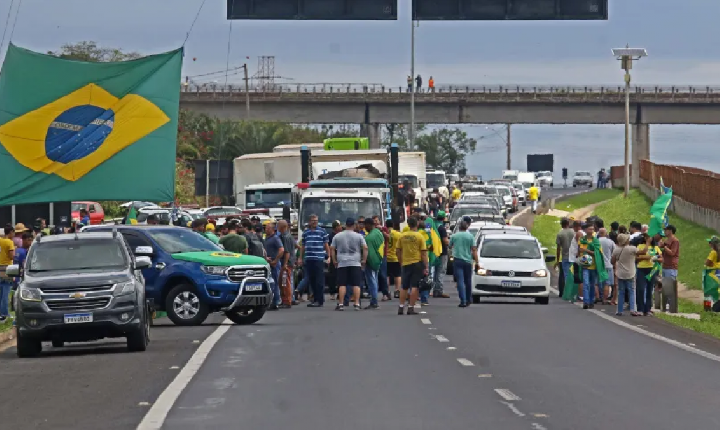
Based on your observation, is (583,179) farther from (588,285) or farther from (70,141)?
(70,141)

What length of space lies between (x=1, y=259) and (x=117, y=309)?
7665 millimetres

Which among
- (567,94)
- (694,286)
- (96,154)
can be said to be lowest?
(694,286)

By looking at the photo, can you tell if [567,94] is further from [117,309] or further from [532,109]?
[117,309]

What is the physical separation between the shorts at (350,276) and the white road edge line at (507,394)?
1415cm

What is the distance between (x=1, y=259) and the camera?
26.8 m

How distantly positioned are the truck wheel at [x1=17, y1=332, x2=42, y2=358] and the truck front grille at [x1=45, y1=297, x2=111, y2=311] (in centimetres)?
61

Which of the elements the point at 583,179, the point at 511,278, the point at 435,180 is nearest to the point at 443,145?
the point at 583,179

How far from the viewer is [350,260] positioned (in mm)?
28891

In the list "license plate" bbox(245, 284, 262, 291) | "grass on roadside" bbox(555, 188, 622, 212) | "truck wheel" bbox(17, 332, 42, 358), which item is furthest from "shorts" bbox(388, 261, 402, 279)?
"grass on roadside" bbox(555, 188, 622, 212)

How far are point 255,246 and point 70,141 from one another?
5011mm

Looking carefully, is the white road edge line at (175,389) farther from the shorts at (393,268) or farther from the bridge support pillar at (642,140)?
the bridge support pillar at (642,140)

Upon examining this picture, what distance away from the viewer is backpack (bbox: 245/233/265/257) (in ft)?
95.0

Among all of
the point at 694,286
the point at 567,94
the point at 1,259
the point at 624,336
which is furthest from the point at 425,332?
the point at 567,94

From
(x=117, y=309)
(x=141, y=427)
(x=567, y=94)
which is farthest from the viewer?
(x=567, y=94)
